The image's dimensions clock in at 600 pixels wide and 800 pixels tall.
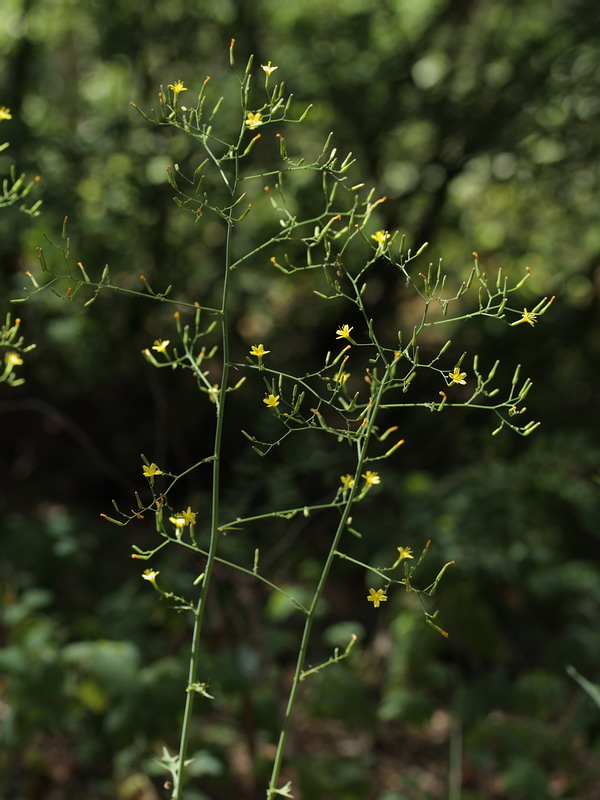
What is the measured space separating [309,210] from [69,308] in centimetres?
104

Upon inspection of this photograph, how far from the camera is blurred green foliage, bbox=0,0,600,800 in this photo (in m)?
2.55

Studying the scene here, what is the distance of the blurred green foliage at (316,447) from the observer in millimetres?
2549

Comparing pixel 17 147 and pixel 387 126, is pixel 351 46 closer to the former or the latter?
pixel 387 126

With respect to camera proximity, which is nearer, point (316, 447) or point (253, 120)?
point (253, 120)

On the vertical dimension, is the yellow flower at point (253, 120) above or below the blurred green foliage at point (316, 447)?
above

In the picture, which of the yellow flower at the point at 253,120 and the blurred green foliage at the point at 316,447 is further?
the blurred green foliage at the point at 316,447

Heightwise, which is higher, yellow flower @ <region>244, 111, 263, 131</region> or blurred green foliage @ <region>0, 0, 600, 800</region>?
yellow flower @ <region>244, 111, 263, 131</region>

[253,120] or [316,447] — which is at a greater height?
[253,120]

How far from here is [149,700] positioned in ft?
7.41

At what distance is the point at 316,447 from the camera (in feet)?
9.82

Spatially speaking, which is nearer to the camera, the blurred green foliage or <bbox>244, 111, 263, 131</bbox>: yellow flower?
<bbox>244, 111, 263, 131</bbox>: yellow flower

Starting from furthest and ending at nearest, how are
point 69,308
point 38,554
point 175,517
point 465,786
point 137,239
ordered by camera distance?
point 137,239 → point 69,308 → point 465,786 → point 38,554 → point 175,517

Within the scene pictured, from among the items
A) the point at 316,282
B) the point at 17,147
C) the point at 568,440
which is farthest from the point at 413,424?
the point at 17,147

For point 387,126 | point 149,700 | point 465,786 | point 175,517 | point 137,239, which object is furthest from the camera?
point 387,126
